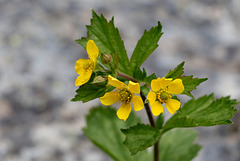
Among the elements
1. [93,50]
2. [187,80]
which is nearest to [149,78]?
[187,80]

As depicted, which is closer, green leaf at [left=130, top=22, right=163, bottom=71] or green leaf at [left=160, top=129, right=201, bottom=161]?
green leaf at [left=130, top=22, right=163, bottom=71]

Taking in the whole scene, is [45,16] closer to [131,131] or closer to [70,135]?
[70,135]

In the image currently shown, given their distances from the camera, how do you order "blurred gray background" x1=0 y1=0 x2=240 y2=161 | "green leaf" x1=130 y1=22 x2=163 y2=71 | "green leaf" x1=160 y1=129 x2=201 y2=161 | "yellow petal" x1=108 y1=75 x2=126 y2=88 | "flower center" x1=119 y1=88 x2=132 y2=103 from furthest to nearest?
"blurred gray background" x1=0 y1=0 x2=240 y2=161 < "green leaf" x1=160 y1=129 x2=201 y2=161 < "green leaf" x1=130 y1=22 x2=163 y2=71 < "flower center" x1=119 y1=88 x2=132 y2=103 < "yellow petal" x1=108 y1=75 x2=126 y2=88

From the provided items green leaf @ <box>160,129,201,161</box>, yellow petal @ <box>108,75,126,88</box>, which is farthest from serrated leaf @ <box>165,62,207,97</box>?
green leaf @ <box>160,129,201,161</box>

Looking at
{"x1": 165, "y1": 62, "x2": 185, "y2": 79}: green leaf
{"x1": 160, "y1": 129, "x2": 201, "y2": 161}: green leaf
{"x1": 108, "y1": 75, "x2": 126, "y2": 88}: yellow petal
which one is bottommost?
{"x1": 160, "y1": 129, "x2": 201, "y2": 161}: green leaf

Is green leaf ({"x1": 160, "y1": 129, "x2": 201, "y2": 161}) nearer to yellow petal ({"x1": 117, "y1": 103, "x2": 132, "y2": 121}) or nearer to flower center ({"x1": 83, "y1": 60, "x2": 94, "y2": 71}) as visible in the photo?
yellow petal ({"x1": 117, "y1": 103, "x2": 132, "y2": 121})

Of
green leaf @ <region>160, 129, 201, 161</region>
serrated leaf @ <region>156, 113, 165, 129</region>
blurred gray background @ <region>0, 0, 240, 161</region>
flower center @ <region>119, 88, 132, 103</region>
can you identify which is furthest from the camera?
blurred gray background @ <region>0, 0, 240, 161</region>

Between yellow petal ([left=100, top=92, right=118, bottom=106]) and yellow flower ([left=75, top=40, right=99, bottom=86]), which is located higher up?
yellow flower ([left=75, top=40, right=99, bottom=86])
